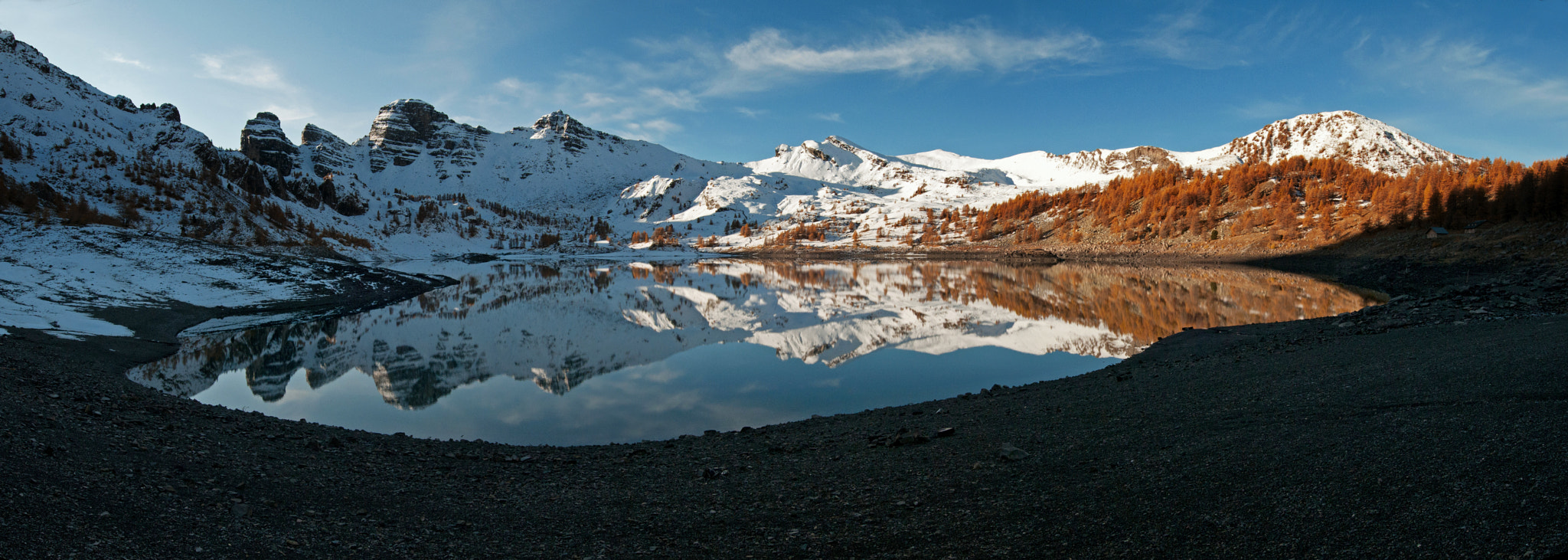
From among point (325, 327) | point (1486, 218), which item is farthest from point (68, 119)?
point (1486, 218)

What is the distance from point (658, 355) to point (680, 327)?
7261mm

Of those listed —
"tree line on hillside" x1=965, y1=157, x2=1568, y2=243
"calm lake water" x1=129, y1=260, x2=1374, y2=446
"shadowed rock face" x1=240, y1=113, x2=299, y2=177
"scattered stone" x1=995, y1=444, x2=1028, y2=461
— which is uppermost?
"shadowed rock face" x1=240, y1=113, x2=299, y2=177

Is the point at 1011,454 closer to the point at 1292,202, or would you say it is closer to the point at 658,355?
the point at 658,355

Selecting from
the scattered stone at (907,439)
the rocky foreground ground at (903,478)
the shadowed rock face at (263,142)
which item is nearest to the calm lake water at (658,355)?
the rocky foreground ground at (903,478)

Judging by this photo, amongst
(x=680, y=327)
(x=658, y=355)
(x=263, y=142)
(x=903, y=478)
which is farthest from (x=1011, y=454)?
(x=263, y=142)

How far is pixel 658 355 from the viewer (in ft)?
62.4

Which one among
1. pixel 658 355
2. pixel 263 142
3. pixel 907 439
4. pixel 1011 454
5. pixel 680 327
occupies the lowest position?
pixel 658 355

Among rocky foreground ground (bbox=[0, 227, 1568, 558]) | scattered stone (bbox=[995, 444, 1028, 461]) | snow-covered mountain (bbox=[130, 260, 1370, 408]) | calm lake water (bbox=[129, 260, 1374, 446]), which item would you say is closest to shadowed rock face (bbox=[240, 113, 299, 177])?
snow-covered mountain (bbox=[130, 260, 1370, 408])

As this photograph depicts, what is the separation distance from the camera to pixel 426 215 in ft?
417

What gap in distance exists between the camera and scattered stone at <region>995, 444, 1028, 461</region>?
6.90 m

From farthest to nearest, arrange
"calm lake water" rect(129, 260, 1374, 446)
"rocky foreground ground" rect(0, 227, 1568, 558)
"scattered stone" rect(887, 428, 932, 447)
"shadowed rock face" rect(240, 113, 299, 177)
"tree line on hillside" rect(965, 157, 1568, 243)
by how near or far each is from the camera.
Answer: "shadowed rock face" rect(240, 113, 299, 177) < "tree line on hillside" rect(965, 157, 1568, 243) < "calm lake water" rect(129, 260, 1374, 446) < "scattered stone" rect(887, 428, 932, 447) < "rocky foreground ground" rect(0, 227, 1568, 558)

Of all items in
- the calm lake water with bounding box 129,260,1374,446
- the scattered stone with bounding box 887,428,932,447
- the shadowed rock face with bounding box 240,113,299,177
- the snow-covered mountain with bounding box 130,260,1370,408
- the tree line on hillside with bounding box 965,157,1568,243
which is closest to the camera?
the scattered stone with bounding box 887,428,932,447

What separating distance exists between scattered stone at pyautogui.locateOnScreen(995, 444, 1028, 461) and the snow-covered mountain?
10.2 meters

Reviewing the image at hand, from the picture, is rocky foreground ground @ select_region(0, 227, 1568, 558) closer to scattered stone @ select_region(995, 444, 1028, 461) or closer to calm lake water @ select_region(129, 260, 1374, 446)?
scattered stone @ select_region(995, 444, 1028, 461)
